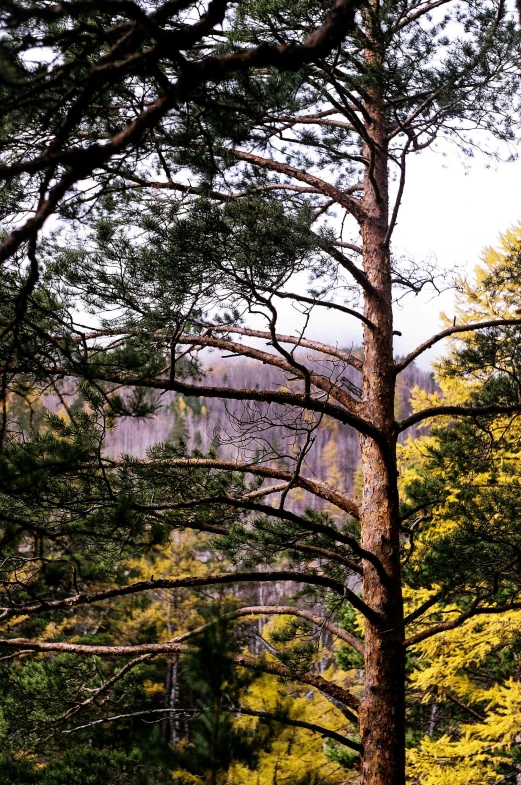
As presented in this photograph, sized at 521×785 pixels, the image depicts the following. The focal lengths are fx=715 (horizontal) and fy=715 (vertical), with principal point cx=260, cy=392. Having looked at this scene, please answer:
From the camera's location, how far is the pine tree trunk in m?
3.97

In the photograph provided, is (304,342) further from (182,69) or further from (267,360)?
(182,69)

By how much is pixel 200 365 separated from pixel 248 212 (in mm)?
1465

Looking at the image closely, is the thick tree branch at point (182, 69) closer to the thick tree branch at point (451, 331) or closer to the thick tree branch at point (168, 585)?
the thick tree branch at point (168, 585)

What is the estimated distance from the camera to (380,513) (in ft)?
14.3

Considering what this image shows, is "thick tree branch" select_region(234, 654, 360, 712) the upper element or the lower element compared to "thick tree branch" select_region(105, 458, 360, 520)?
lower

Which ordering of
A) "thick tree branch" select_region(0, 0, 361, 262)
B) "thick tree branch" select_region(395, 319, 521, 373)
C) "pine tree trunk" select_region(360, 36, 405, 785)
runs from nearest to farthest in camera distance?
"thick tree branch" select_region(0, 0, 361, 262) < "pine tree trunk" select_region(360, 36, 405, 785) < "thick tree branch" select_region(395, 319, 521, 373)

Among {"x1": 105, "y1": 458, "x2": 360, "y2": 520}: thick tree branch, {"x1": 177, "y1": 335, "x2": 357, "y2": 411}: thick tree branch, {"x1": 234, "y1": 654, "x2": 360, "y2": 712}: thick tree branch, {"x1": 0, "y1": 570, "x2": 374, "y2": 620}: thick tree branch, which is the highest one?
{"x1": 177, "y1": 335, "x2": 357, "y2": 411}: thick tree branch

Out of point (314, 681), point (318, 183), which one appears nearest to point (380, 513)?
point (314, 681)

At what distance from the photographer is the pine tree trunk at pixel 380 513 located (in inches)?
A: 156

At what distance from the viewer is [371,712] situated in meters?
4.00

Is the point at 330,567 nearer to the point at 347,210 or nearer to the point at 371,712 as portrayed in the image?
the point at 371,712

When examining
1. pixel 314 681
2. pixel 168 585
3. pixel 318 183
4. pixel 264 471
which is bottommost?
pixel 314 681

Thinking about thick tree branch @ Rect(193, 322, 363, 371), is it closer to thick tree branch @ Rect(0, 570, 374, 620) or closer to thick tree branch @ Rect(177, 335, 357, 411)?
thick tree branch @ Rect(177, 335, 357, 411)

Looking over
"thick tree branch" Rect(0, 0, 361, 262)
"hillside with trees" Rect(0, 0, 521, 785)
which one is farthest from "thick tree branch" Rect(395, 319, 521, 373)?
"thick tree branch" Rect(0, 0, 361, 262)
